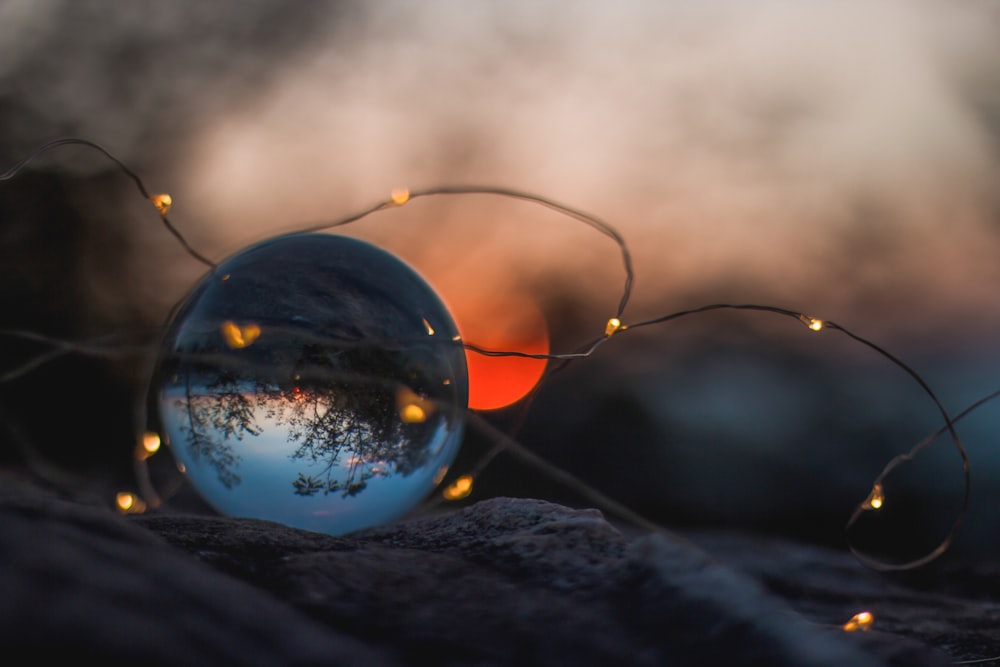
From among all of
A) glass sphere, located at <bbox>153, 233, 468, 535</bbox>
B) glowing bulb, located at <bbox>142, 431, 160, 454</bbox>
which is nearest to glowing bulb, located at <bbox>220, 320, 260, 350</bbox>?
glass sphere, located at <bbox>153, 233, 468, 535</bbox>

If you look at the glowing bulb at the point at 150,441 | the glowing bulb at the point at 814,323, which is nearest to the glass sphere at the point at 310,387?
the glowing bulb at the point at 150,441

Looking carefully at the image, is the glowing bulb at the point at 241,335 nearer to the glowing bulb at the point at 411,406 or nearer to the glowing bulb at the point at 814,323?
the glowing bulb at the point at 411,406

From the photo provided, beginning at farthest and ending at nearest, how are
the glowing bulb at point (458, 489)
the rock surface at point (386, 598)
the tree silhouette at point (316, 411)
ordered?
the glowing bulb at point (458, 489) < the tree silhouette at point (316, 411) < the rock surface at point (386, 598)

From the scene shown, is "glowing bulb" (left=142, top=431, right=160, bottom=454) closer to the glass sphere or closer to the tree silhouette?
the glass sphere

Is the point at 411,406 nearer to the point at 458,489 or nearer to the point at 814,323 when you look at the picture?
the point at 458,489

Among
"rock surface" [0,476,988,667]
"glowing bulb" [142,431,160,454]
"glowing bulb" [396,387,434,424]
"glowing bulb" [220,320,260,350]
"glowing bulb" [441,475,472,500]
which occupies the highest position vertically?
"glowing bulb" [220,320,260,350]

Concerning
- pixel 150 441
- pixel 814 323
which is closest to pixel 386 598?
pixel 150 441

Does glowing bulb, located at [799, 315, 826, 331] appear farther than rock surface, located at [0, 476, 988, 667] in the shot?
Yes

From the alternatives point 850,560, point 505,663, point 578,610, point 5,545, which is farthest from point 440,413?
point 850,560
